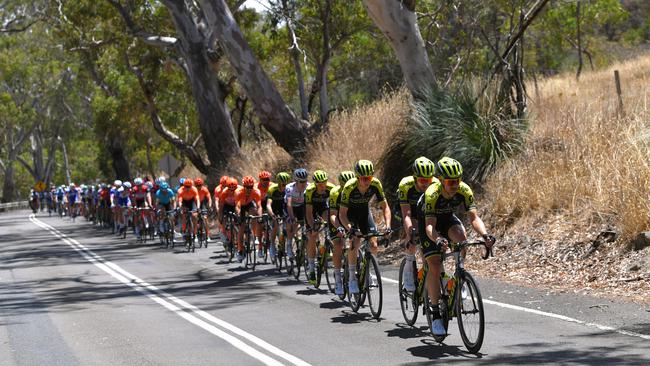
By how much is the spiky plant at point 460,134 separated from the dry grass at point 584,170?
0.47m

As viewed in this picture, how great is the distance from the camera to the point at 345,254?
12.6m

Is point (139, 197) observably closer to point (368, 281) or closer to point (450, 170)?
point (368, 281)

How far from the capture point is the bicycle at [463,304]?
8.70 metres

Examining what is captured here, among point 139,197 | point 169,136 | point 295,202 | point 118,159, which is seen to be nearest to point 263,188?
point 295,202

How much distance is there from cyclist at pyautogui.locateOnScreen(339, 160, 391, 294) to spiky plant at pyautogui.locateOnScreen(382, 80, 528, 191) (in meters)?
6.45

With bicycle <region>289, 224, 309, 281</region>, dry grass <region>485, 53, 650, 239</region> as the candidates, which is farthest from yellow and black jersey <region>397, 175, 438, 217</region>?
bicycle <region>289, 224, 309, 281</region>

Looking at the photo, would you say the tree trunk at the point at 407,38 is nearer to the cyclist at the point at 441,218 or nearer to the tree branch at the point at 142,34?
the cyclist at the point at 441,218

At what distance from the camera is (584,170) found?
52.5 feet

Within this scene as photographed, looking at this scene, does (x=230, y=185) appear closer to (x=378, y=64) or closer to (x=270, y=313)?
(x=270, y=313)

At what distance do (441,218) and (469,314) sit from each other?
1109mm

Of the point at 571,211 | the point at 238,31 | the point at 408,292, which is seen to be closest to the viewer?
the point at 408,292

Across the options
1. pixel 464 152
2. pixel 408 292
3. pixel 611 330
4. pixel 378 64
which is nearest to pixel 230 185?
pixel 464 152

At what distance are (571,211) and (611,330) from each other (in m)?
5.94

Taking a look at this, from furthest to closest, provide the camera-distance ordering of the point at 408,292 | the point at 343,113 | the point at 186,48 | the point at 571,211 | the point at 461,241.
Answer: the point at 186,48, the point at 343,113, the point at 571,211, the point at 408,292, the point at 461,241
